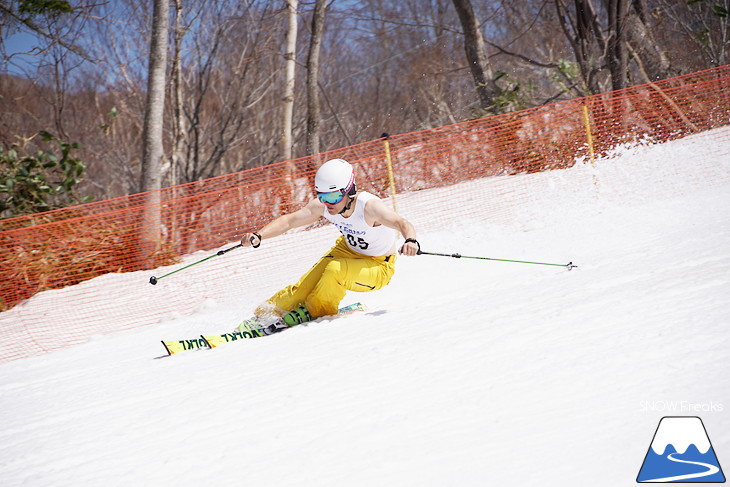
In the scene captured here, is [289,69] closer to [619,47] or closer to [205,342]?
[619,47]

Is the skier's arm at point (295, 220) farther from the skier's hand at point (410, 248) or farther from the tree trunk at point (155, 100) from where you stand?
the tree trunk at point (155, 100)

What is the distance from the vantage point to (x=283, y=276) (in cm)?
820

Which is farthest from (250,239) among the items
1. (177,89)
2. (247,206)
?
(177,89)

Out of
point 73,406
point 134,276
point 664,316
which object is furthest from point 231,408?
point 134,276

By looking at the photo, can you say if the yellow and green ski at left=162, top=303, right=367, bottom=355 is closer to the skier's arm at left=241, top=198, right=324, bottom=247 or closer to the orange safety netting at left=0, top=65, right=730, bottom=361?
the skier's arm at left=241, top=198, right=324, bottom=247

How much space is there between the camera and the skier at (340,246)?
15.9ft

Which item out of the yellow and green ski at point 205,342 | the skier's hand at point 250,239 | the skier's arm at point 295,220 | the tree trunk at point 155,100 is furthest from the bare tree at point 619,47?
the yellow and green ski at point 205,342

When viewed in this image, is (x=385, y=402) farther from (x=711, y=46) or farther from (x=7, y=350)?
(x=711, y=46)

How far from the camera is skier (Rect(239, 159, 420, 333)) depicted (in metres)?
4.84

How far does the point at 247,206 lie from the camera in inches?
358

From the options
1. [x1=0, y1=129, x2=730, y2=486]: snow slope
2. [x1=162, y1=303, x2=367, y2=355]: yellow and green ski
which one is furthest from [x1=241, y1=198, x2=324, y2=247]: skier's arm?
[x1=0, y1=129, x2=730, y2=486]: snow slope

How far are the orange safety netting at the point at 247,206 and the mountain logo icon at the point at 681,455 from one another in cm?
619

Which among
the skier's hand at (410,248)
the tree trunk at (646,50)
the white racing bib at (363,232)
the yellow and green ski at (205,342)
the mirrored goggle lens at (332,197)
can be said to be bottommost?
the yellow and green ski at (205,342)

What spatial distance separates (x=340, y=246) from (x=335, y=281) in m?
0.44
